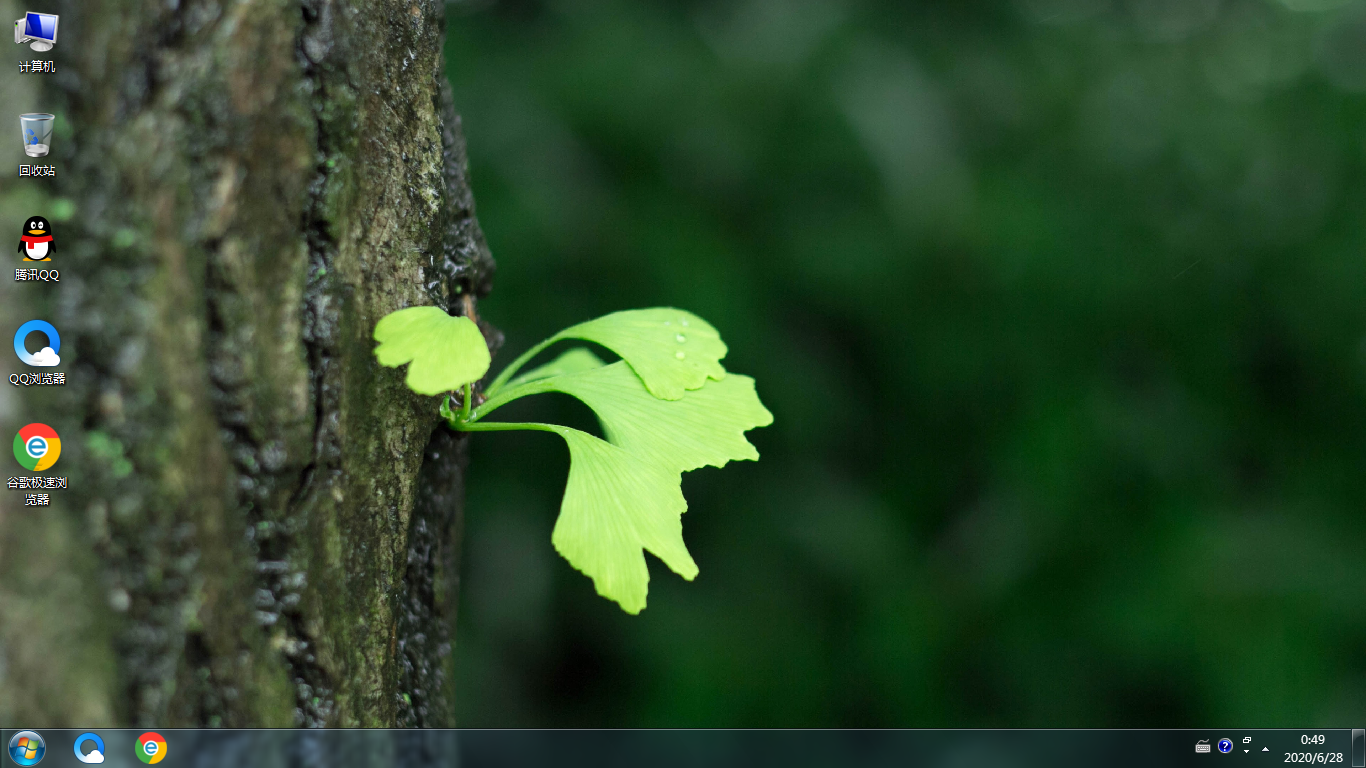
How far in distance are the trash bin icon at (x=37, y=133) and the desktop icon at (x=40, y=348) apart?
73 millimetres

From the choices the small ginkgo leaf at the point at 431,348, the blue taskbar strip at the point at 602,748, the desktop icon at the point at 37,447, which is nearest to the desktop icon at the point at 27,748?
the blue taskbar strip at the point at 602,748

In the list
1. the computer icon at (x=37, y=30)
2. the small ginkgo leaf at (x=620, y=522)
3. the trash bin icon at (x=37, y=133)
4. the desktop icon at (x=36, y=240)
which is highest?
the computer icon at (x=37, y=30)

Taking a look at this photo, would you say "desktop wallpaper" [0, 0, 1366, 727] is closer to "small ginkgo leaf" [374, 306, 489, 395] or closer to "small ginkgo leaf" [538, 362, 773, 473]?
"small ginkgo leaf" [538, 362, 773, 473]

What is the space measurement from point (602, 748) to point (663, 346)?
28 centimetres

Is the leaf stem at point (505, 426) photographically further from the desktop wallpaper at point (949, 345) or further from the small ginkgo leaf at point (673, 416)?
the desktop wallpaper at point (949, 345)

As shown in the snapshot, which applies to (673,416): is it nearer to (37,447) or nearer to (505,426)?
(505,426)

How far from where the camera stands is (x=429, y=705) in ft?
1.94

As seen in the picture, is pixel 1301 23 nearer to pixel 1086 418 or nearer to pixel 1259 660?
pixel 1086 418

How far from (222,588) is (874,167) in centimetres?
130

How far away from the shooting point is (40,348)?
1.23ft

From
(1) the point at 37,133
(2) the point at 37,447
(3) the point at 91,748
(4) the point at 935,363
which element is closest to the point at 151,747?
(3) the point at 91,748

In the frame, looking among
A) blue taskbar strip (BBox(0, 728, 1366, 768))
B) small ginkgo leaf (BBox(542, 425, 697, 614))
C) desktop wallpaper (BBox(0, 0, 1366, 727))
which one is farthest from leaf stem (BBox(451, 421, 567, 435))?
desktop wallpaper (BBox(0, 0, 1366, 727))

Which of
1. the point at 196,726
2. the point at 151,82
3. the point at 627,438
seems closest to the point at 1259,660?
the point at 627,438

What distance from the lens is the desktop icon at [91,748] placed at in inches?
15.2
